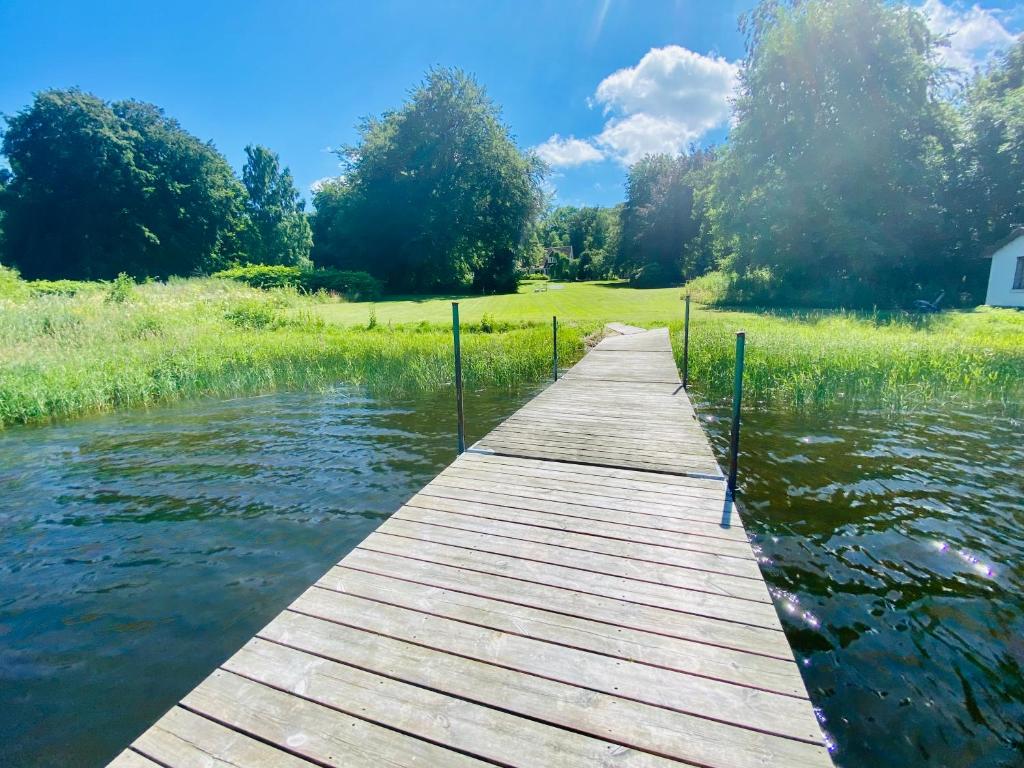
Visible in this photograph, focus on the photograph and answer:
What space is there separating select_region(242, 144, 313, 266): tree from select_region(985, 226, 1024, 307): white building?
48.6 metres

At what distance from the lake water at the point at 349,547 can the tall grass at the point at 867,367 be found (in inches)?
37.6

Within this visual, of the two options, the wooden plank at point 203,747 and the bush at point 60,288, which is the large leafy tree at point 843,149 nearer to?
the wooden plank at point 203,747

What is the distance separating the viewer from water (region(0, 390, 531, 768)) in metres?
2.74

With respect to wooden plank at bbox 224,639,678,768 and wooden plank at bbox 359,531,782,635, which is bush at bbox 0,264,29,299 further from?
wooden plank at bbox 224,639,678,768

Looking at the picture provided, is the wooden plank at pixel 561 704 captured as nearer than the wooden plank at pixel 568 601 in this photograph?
Yes

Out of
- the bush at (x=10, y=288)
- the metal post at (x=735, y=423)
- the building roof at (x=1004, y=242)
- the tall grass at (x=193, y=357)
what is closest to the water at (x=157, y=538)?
the tall grass at (x=193, y=357)

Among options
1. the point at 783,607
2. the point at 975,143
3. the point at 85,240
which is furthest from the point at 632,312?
the point at 85,240

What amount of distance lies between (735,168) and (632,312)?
967cm

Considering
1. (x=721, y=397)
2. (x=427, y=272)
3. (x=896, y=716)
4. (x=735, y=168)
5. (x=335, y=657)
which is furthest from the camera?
(x=427, y=272)

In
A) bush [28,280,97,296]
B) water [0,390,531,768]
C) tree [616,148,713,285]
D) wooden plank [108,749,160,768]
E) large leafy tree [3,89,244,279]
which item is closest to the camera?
wooden plank [108,749,160,768]

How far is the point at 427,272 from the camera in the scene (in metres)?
33.2

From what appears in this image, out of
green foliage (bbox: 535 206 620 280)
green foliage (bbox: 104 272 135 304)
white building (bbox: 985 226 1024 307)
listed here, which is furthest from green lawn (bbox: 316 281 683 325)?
green foliage (bbox: 535 206 620 280)

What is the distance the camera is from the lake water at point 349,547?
2580 millimetres

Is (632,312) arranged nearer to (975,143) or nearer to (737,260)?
(737,260)
